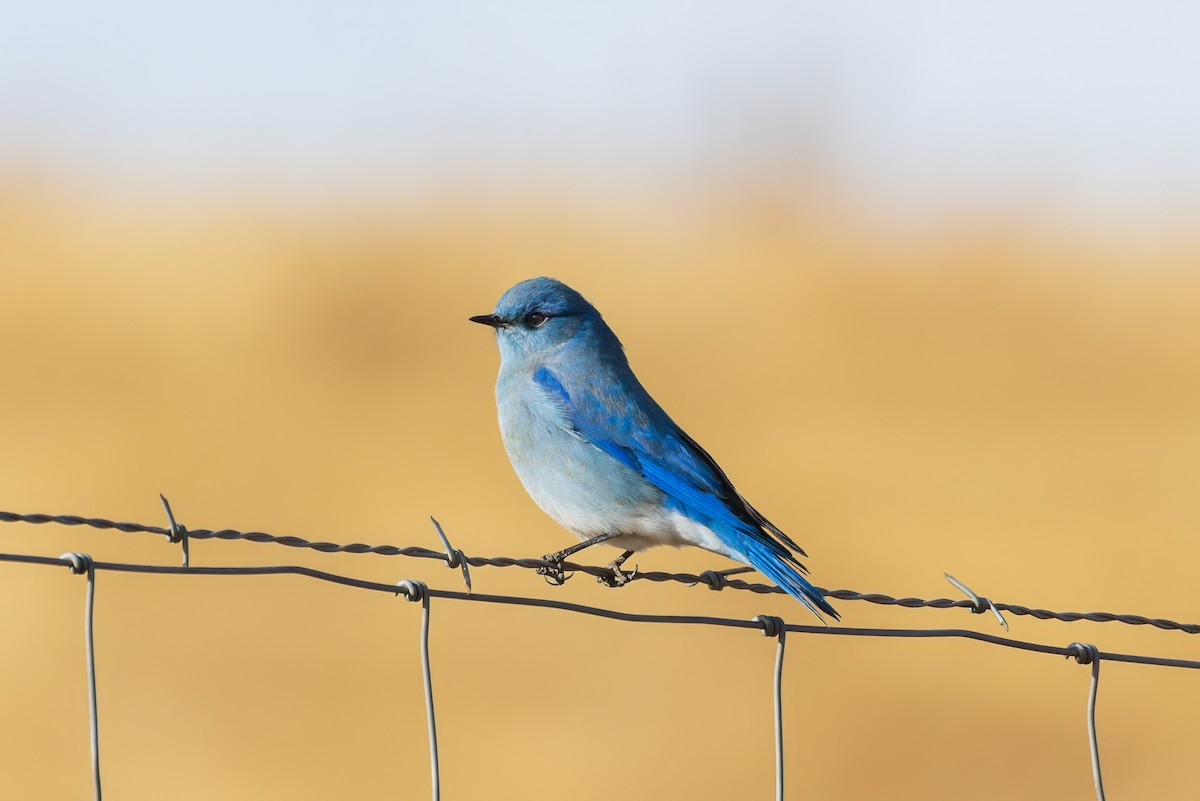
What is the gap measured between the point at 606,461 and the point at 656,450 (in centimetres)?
19

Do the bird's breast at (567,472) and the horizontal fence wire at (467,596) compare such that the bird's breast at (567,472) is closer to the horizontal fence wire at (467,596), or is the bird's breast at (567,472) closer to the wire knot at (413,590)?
the horizontal fence wire at (467,596)

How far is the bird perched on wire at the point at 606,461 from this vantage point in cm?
578

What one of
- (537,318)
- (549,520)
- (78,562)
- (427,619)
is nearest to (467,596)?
(427,619)

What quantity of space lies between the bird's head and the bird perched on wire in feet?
0.03

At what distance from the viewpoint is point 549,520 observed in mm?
12711

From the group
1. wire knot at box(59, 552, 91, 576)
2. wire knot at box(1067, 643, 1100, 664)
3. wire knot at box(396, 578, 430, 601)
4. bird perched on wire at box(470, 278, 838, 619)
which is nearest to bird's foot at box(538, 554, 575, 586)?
bird perched on wire at box(470, 278, 838, 619)

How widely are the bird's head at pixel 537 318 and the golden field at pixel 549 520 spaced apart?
304 cm

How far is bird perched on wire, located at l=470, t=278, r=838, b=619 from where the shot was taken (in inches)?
228

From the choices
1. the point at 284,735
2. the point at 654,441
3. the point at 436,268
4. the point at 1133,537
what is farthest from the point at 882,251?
the point at 654,441

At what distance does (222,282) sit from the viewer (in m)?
18.6

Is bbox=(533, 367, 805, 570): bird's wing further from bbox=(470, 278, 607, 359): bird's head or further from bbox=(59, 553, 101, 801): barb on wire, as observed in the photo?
bbox=(59, 553, 101, 801): barb on wire

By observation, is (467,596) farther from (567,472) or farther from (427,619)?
(567,472)

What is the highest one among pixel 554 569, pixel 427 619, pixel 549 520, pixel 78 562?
pixel 549 520

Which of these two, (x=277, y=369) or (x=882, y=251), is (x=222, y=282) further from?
(x=882, y=251)
